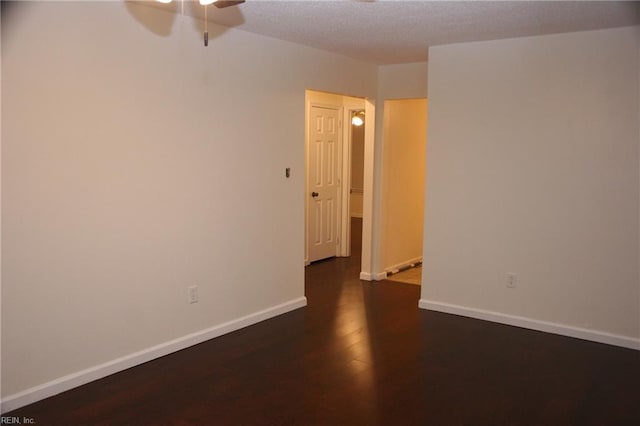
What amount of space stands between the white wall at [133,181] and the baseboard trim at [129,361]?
17 millimetres

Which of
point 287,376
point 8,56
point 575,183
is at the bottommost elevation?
point 287,376

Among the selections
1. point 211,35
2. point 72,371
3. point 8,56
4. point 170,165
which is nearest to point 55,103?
point 8,56

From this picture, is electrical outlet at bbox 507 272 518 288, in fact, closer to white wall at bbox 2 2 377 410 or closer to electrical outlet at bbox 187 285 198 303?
white wall at bbox 2 2 377 410

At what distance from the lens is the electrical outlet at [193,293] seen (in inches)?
155

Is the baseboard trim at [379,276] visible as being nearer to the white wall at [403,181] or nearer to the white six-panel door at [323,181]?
the white wall at [403,181]

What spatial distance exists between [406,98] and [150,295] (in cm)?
338

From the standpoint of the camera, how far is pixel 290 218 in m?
4.80

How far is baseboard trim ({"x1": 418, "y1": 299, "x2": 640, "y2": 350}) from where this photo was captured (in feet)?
13.4

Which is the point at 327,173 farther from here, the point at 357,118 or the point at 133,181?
the point at 133,181

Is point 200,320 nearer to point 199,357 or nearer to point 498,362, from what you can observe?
point 199,357

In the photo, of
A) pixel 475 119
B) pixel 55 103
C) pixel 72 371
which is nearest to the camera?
pixel 55 103

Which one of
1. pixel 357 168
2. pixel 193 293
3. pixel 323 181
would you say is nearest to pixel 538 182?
pixel 193 293

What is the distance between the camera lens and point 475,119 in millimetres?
4590

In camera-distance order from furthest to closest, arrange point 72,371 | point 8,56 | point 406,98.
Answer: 1. point 406,98
2. point 72,371
3. point 8,56
